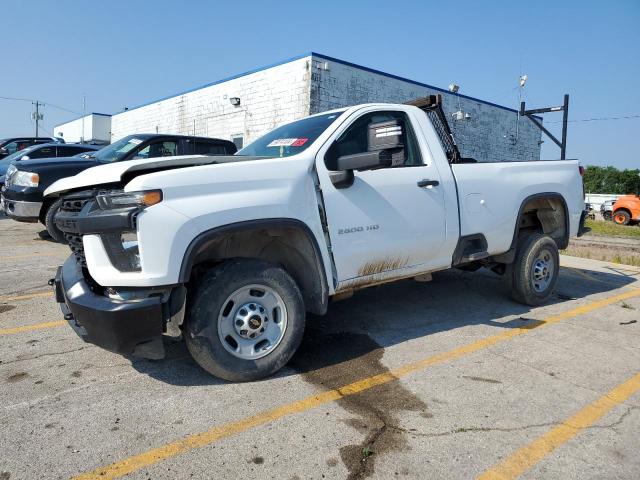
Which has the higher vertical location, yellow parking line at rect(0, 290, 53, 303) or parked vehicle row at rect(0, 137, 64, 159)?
parked vehicle row at rect(0, 137, 64, 159)

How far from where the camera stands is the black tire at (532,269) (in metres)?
5.36

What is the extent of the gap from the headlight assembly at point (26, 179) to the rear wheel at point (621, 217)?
2404 centimetres

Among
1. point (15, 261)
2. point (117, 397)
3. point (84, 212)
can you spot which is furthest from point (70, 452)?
point (15, 261)

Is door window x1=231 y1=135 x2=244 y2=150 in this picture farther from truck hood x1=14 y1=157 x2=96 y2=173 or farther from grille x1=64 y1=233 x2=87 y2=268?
grille x1=64 y1=233 x2=87 y2=268

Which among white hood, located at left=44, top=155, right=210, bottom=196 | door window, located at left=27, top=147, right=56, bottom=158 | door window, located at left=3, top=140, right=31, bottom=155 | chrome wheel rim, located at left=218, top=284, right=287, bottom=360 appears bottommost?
chrome wheel rim, located at left=218, top=284, right=287, bottom=360

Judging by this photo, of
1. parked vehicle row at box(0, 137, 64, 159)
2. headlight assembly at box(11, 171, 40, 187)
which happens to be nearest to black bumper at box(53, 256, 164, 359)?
headlight assembly at box(11, 171, 40, 187)

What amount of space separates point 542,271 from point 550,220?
722mm

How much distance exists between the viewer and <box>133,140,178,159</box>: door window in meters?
8.07

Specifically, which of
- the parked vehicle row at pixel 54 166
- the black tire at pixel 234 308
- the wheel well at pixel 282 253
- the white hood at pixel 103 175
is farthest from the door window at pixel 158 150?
the black tire at pixel 234 308

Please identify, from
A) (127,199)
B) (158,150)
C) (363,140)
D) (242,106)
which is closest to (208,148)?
(158,150)

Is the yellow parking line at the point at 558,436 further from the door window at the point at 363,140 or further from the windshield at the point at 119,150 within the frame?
the windshield at the point at 119,150

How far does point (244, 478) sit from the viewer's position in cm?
235

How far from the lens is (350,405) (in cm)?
310

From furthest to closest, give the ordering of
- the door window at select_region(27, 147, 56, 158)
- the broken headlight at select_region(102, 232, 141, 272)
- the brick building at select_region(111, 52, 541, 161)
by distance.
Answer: the brick building at select_region(111, 52, 541, 161), the door window at select_region(27, 147, 56, 158), the broken headlight at select_region(102, 232, 141, 272)
